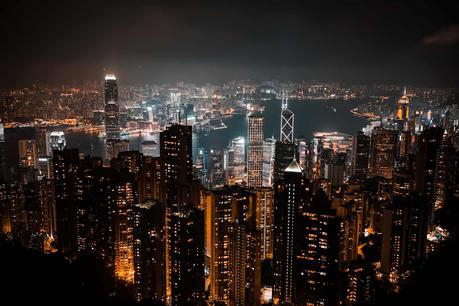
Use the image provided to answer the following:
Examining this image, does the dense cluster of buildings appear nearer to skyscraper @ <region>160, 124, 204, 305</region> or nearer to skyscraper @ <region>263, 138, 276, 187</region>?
skyscraper @ <region>160, 124, 204, 305</region>

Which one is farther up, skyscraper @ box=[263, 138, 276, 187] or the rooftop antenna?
→ the rooftop antenna

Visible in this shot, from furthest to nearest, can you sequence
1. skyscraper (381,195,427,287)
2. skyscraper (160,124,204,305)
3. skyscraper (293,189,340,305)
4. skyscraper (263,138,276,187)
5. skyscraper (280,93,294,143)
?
skyscraper (280,93,294,143)
skyscraper (263,138,276,187)
skyscraper (381,195,427,287)
skyscraper (160,124,204,305)
skyscraper (293,189,340,305)

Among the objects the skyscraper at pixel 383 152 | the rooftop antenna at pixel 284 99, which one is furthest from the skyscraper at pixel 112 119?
the skyscraper at pixel 383 152

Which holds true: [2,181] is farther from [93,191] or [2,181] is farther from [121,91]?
[121,91]

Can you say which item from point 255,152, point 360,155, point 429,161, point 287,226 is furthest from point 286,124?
point 287,226

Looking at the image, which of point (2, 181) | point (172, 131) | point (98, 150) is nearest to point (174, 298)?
point (172, 131)

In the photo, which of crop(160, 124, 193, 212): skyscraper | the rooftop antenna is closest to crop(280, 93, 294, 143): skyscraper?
the rooftop antenna
